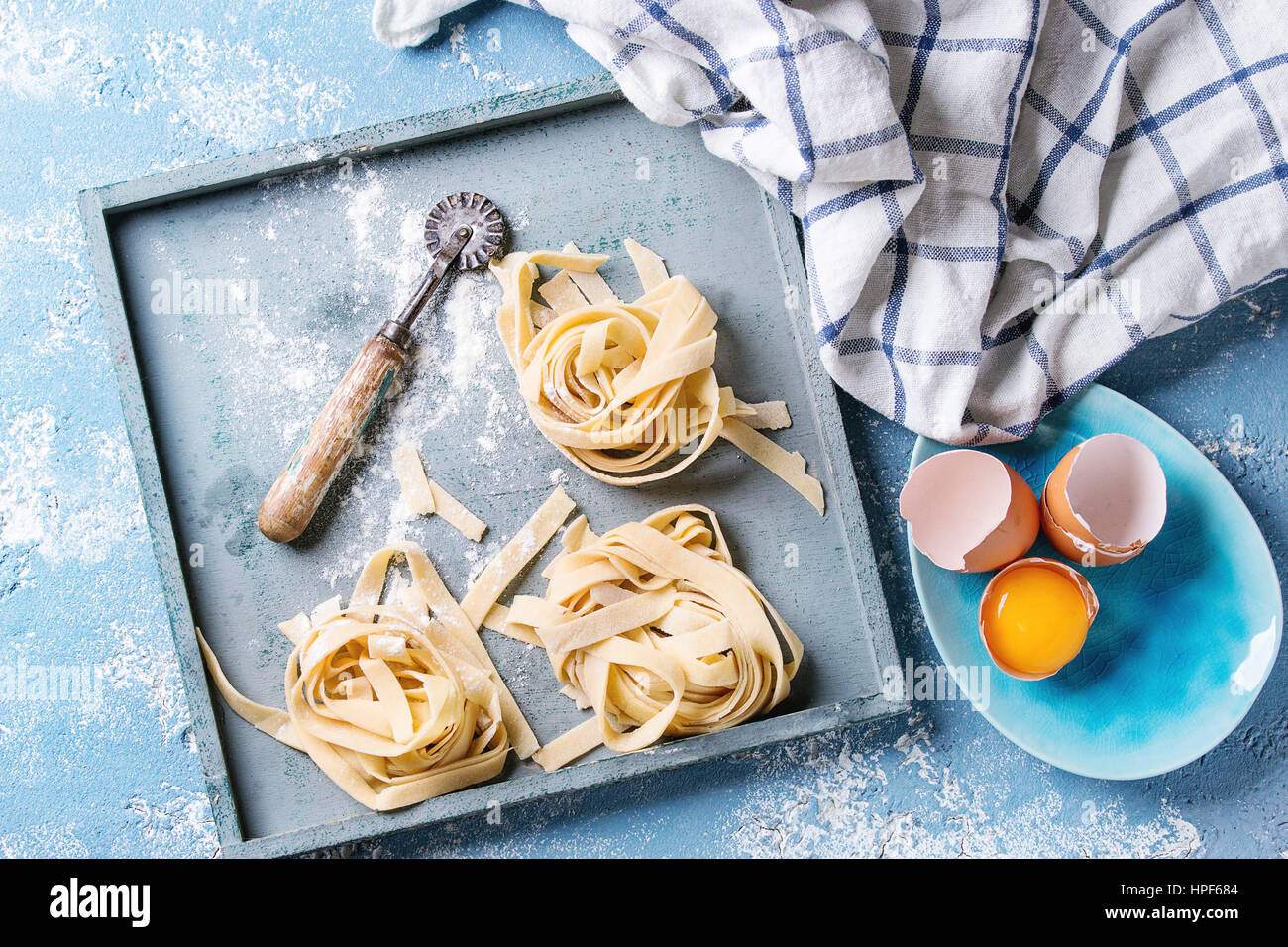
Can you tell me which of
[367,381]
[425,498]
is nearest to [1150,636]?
[425,498]

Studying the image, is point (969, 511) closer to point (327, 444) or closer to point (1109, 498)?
point (1109, 498)

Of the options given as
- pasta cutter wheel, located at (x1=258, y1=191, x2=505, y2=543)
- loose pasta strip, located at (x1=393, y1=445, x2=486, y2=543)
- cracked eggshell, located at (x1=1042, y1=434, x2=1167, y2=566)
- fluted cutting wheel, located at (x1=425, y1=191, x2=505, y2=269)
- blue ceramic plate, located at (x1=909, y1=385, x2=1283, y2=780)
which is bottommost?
blue ceramic plate, located at (x1=909, y1=385, x2=1283, y2=780)

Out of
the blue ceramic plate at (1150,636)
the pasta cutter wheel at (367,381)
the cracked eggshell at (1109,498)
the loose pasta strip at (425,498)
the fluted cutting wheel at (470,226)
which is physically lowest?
the blue ceramic plate at (1150,636)

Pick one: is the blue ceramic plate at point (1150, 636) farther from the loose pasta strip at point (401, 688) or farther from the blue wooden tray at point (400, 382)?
the loose pasta strip at point (401, 688)

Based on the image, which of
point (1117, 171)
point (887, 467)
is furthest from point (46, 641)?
point (1117, 171)

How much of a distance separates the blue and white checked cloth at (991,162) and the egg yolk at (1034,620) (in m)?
0.21

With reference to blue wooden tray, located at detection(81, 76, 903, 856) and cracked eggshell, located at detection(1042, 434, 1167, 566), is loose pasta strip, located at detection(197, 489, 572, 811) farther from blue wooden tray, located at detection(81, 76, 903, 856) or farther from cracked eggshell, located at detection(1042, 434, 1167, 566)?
cracked eggshell, located at detection(1042, 434, 1167, 566)

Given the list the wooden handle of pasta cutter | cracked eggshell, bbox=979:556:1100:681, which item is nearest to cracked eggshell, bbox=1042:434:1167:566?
cracked eggshell, bbox=979:556:1100:681

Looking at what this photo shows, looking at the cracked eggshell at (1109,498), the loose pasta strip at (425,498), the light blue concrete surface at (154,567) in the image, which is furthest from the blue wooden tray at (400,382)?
the cracked eggshell at (1109,498)

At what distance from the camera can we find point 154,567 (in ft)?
4.40

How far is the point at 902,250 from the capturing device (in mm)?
1150

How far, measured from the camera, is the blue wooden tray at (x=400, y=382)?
3.94ft

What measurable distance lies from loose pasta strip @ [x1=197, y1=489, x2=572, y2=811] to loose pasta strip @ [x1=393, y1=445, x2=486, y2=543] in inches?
2.2

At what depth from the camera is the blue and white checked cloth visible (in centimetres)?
108
